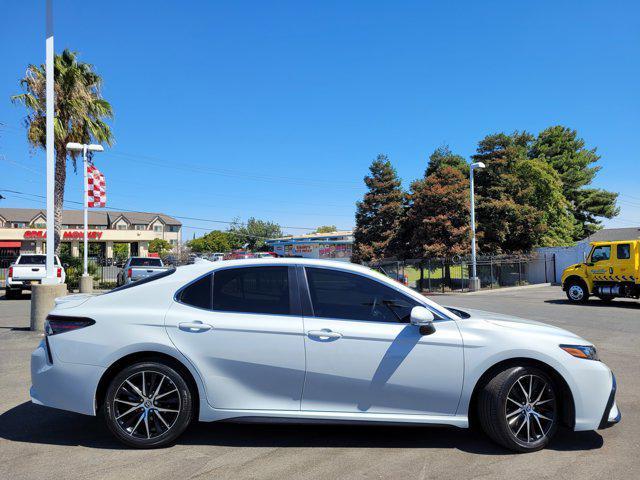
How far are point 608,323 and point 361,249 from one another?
23269mm

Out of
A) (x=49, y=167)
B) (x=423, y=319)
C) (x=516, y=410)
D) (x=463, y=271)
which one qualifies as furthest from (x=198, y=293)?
(x=463, y=271)

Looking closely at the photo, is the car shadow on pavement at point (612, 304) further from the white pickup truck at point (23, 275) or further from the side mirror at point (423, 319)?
the white pickup truck at point (23, 275)

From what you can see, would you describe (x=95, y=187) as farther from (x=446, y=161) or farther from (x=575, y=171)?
(x=575, y=171)

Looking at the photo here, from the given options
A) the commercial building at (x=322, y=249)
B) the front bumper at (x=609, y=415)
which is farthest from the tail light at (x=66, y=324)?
the commercial building at (x=322, y=249)

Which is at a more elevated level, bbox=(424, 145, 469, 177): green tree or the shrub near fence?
bbox=(424, 145, 469, 177): green tree

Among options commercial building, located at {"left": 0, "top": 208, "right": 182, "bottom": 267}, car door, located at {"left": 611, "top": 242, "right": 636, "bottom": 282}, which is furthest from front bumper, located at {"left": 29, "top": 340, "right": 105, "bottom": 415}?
commercial building, located at {"left": 0, "top": 208, "right": 182, "bottom": 267}

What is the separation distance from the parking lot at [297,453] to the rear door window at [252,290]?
3.76ft

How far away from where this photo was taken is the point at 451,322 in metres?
4.09

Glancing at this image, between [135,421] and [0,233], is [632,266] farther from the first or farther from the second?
[0,233]

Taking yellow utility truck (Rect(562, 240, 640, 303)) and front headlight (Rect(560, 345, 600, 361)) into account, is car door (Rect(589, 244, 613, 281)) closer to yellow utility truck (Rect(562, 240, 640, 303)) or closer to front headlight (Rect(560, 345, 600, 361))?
yellow utility truck (Rect(562, 240, 640, 303))

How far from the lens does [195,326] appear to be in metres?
4.03

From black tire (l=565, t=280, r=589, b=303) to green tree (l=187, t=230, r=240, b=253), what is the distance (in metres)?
72.0

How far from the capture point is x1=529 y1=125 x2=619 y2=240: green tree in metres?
41.8

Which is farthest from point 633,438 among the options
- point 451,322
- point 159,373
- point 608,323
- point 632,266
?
point 632,266
